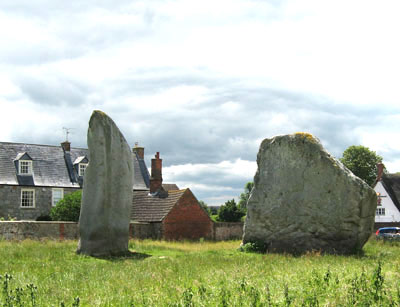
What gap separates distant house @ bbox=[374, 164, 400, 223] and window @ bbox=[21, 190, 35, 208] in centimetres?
3213

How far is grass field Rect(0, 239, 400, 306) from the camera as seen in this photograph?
771cm

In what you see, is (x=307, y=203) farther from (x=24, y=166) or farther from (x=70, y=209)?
(x=24, y=166)

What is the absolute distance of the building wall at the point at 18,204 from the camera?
37.6m

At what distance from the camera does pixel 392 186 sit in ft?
164

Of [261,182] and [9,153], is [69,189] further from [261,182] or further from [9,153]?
[261,182]

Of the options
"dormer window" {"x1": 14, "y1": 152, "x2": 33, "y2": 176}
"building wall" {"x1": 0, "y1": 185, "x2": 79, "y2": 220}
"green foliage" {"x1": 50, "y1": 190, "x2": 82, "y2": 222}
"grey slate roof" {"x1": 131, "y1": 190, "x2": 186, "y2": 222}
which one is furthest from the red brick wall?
"dormer window" {"x1": 14, "y1": 152, "x2": 33, "y2": 176}

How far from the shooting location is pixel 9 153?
131ft

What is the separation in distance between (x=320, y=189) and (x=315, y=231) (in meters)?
1.48

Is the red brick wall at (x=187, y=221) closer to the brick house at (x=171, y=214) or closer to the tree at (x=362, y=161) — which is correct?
the brick house at (x=171, y=214)

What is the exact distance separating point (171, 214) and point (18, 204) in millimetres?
13906

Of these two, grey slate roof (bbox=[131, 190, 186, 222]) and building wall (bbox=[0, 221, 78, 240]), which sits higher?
grey slate roof (bbox=[131, 190, 186, 222])

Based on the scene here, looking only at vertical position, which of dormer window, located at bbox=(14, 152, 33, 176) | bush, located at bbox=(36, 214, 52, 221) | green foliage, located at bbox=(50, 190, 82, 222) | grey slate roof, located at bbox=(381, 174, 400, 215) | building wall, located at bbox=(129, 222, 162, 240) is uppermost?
dormer window, located at bbox=(14, 152, 33, 176)

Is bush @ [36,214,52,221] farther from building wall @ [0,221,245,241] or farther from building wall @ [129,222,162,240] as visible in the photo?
building wall @ [0,221,245,241]

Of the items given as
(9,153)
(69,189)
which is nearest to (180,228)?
(69,189)
